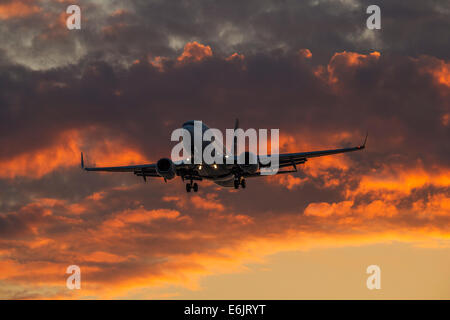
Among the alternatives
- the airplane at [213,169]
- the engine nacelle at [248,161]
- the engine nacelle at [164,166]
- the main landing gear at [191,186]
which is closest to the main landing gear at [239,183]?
the airplane at [213,169]

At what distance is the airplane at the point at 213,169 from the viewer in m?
58.1

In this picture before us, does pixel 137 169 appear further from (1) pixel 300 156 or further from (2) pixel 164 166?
(1) pixel 300 156

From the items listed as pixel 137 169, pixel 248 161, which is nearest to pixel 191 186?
pixel 137 169

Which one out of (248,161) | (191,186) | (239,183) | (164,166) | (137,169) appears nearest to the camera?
(248,161)

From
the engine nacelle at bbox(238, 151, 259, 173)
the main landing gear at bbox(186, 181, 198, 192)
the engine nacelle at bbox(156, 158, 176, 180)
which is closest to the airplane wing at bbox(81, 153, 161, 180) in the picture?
the main landing gear at bbox(186, 181, 198, 192)

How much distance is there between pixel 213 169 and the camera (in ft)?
194

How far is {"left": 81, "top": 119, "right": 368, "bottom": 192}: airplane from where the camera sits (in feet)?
191

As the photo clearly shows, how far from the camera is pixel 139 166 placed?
2566 inches

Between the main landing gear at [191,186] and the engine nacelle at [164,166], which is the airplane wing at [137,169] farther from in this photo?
the engine nacelle at [164,166]

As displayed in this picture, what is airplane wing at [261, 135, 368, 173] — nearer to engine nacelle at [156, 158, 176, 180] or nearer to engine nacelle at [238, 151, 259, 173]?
engine nacelle at [238, 151, 259, 173]
